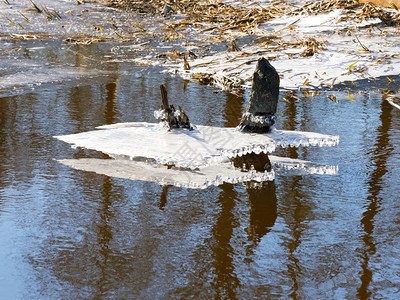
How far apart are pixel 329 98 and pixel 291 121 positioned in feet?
4.81

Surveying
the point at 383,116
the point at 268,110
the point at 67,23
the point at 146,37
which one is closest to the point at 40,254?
the point at 268,110

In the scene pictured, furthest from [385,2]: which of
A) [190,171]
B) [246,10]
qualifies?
[190,171]

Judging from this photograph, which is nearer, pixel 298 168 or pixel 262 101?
pixel 298 168

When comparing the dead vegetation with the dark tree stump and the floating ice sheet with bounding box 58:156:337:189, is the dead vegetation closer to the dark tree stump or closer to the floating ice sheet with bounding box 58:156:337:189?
the dark tree stump

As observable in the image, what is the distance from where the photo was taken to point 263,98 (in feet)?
15.9

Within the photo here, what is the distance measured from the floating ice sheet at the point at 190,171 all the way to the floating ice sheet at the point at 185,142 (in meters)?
0.09

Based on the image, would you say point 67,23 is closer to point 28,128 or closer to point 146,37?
point 146,37

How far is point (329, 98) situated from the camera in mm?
7465

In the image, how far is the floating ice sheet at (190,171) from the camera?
4454mm

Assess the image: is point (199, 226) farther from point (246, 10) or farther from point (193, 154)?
point (246, 10)

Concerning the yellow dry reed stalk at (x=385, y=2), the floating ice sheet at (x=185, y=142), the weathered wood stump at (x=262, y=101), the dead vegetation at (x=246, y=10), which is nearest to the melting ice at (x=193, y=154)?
the floating ice sheet at (x=185, y=142)

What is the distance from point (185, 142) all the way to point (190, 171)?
0.43 meters

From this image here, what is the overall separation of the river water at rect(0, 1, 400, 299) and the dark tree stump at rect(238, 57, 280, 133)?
1.59 feet

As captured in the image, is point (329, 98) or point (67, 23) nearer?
point (329, 98)
